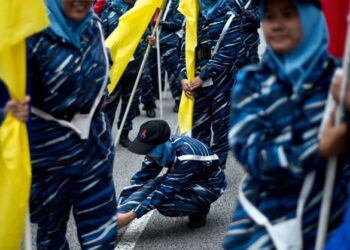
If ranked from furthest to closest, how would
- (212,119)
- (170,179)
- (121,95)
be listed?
(121,95) < (212,119) < (170,179)

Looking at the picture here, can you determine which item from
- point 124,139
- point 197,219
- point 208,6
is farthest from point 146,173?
point 124,139

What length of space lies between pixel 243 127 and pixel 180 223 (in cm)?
255

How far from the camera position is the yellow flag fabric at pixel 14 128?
8.76ft

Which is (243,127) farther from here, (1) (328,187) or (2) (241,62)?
(2) (241,62)

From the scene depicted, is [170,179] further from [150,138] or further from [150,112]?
[150,112]

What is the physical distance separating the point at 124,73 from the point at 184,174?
8.81ft

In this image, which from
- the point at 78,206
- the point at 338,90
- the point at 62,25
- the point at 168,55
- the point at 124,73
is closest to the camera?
the point at 338,90

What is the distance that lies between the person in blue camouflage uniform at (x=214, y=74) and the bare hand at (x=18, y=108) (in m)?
2.61

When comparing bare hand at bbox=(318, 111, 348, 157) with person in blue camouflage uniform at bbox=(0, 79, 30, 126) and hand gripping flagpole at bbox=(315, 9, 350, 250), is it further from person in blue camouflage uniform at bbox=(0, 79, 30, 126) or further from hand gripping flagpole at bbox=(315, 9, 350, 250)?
person in blue camouflage uniform at bbox=(0, 79, 30, 126)

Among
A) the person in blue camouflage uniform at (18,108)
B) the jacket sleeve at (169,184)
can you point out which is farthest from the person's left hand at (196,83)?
the person in blue camouflage uniform at (18,108)

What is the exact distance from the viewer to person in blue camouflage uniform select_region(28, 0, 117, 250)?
9.70ft

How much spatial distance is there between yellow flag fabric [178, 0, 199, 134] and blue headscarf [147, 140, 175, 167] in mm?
1028

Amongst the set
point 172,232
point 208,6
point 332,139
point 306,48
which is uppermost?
point 208,6

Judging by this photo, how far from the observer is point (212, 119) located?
18.1 feet
